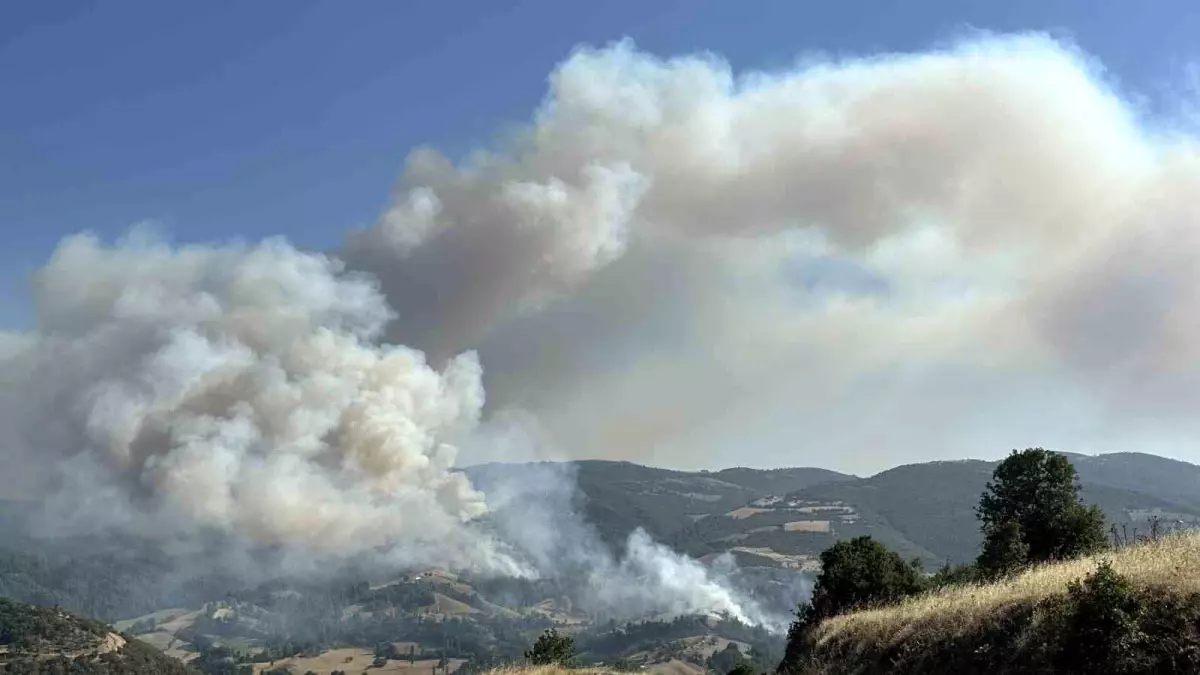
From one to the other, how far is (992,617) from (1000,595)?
2290mm

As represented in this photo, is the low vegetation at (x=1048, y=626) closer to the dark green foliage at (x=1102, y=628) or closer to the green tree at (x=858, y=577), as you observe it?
the dark green foliage at (x=1102, y=628)

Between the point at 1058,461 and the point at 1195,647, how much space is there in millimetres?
67138

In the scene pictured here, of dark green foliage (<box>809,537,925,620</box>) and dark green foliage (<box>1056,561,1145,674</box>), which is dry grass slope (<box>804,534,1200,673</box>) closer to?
dark green foliage (<box>1056,561,1145,674</box>)

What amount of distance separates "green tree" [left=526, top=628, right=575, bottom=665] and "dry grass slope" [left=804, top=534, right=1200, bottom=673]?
67.1 m

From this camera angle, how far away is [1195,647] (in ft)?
55.7

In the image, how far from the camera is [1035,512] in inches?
3007

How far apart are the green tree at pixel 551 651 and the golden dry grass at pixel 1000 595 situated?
67.1 metres

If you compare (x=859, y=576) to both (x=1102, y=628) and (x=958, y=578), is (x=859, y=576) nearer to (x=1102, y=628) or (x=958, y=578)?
(x=958, y=578)

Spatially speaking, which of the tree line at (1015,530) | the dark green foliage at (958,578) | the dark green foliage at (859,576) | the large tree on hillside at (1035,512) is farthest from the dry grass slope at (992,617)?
the dark green foliage at (859,576)

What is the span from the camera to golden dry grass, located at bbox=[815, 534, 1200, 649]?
66.8ft

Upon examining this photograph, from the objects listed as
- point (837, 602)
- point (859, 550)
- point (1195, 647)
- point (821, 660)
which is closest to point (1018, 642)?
point (1195, 647)

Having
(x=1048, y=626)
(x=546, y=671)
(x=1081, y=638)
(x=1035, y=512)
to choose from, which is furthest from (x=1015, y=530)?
(x=1081, y=638)

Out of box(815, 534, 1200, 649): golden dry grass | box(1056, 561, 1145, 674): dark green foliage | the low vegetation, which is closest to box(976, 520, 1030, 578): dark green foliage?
the low vegetation

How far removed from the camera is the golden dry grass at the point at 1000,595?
20.4m
